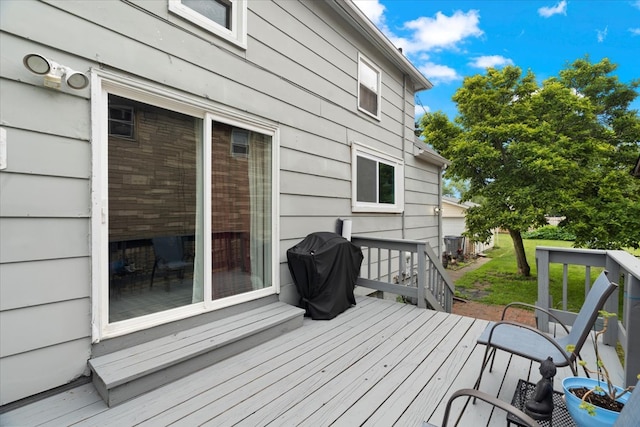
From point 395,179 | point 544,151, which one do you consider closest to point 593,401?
point 395,179

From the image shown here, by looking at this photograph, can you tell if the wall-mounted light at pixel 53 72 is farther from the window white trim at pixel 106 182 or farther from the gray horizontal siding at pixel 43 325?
the gray horizontal siding at pixel 43 325

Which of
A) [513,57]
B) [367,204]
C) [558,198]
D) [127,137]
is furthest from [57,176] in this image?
[513,57]

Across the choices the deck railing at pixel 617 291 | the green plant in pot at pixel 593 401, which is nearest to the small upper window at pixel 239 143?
the green plant in pot at pixel 593 401

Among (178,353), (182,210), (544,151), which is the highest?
(544,151)

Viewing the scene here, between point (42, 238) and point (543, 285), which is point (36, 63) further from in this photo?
point (543, 285)

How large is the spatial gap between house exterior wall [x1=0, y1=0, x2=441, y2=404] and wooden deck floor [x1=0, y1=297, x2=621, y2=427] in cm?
40

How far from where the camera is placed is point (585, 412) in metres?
1.37

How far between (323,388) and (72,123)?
8.18ft

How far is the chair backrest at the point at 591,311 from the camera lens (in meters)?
1.78

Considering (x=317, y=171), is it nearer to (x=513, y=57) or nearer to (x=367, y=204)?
(x=367, y=204)

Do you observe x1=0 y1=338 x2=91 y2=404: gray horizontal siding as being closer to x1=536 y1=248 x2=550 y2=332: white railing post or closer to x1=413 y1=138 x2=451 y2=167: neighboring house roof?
x1=536 y1=248 x2=550 y2=332: white railing post

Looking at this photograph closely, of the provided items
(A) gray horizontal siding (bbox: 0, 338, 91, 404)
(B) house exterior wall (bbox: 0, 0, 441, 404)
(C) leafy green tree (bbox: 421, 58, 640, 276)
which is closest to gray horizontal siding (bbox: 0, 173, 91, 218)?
(B) house exterior wall (bbox: 0, 0, 441, 404)

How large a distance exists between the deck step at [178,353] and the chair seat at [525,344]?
1.83 meters

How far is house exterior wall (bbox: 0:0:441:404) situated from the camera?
1813mm
